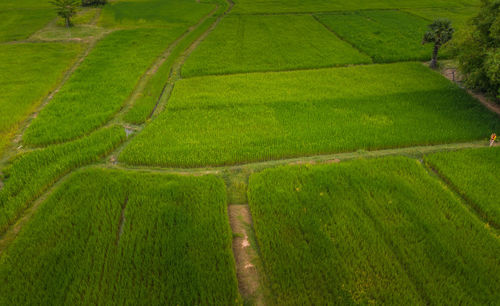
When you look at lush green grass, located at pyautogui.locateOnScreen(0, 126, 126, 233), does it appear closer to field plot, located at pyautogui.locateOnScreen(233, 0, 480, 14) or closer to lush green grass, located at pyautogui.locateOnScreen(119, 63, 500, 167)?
lush green grass, located at pyautogui.locateOnScreen(119, 63, 500, 167)

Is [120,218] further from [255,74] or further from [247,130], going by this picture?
[255,74]

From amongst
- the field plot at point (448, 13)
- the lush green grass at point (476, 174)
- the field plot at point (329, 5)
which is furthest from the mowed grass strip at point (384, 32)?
the lush green grass at point (476, 174)

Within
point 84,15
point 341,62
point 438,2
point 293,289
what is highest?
point 438,2

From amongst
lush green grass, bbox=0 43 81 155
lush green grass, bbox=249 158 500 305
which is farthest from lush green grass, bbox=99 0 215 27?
lush green grass, bbox=249 158 500 305

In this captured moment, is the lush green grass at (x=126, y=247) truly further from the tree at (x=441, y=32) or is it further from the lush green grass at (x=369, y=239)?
the tree at (x=441, y=32)

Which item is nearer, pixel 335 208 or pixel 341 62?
pixel 335 208

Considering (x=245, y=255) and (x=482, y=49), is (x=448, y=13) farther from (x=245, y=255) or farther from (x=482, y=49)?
(x=245, y=255)

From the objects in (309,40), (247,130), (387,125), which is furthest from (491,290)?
(309,40)

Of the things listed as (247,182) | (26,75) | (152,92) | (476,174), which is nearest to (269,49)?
(152,92)
